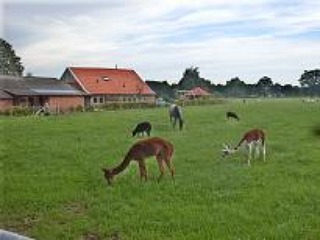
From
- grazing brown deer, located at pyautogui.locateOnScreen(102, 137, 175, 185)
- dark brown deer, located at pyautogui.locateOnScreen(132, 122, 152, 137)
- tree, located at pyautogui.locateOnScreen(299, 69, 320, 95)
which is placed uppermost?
tree, located at pyautogui.locateOnScreen(299, 69, 320, 95)

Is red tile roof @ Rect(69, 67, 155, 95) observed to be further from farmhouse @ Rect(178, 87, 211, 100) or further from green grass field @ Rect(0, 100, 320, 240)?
green grass field @ Rect(0, 100, 320, 240)

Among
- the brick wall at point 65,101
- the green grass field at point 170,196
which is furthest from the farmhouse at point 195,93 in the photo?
the green grass field at point 170,196

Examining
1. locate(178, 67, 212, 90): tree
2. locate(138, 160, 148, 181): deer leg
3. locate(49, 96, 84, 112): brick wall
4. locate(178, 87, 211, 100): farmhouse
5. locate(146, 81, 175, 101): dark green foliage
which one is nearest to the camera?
locate(138, 160, 148, 181): deer leg

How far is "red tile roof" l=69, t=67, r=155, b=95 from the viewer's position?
264 ft

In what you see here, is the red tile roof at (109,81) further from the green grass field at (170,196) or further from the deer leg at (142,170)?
the deer leg at (142,170)

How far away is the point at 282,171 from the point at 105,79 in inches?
2792

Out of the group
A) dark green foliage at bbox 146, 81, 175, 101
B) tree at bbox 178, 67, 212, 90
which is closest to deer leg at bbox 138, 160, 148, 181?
dark green foliage at bbox 146, 81, 175, 101

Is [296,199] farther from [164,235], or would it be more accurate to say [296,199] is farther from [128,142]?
[128,142]

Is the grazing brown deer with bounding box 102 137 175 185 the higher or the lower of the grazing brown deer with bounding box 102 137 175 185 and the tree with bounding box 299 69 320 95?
the lower

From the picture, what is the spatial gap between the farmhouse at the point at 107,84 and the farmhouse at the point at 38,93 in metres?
3.21

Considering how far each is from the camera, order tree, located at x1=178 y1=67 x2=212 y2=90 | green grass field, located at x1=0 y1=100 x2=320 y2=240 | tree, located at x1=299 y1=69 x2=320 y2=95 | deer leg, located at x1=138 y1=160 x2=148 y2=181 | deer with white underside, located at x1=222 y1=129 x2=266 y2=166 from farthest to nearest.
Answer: tree, located at x1=178 y1=67 x2=212 y2=90 < deer with white underside, located at x1=222 y1=129 x2=266 y2=166 < deer leg, located at x1=138 y1=160 x2=148 y2=181 < green grass field, located at x1=0 y1=100 x2=320 y2=240 < tree, located at x1=299 y1=69 x2=320 y2=95

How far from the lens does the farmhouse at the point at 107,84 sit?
7938 cm

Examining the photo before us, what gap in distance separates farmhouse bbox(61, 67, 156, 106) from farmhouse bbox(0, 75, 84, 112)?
3205mm

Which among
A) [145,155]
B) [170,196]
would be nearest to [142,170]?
[145,155]
